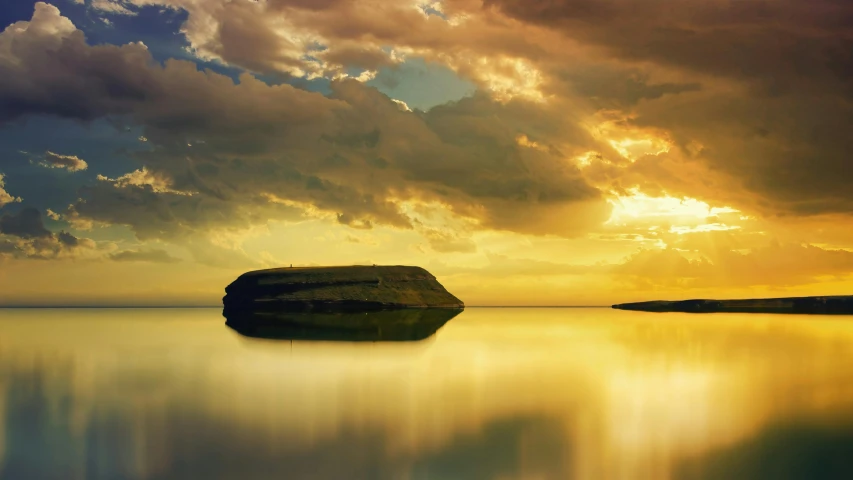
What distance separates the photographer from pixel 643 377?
51188 mm

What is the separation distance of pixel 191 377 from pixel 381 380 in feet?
52.1

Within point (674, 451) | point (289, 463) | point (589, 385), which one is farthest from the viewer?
point (589, 385)

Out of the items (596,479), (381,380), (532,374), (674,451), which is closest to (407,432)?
(596,479)

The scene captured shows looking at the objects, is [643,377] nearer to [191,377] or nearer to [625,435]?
[625,435]

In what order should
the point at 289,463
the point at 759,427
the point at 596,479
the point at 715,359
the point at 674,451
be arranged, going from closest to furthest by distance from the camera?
the point at 596,479
the point at 289,463
the point at 674,451
the point at 759,427
the point at 715,359

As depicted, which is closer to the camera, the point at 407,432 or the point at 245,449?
the point at 245,449

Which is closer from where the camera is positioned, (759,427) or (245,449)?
(245,449)

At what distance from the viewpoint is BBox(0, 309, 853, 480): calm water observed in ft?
82.8

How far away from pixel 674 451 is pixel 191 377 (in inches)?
1504

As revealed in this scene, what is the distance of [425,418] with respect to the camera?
3391cm

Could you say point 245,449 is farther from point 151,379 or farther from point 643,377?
point 643,377

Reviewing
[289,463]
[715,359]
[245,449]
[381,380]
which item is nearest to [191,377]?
[381,380]

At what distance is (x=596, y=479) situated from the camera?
2373 cm

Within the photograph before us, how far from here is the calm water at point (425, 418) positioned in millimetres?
25250
